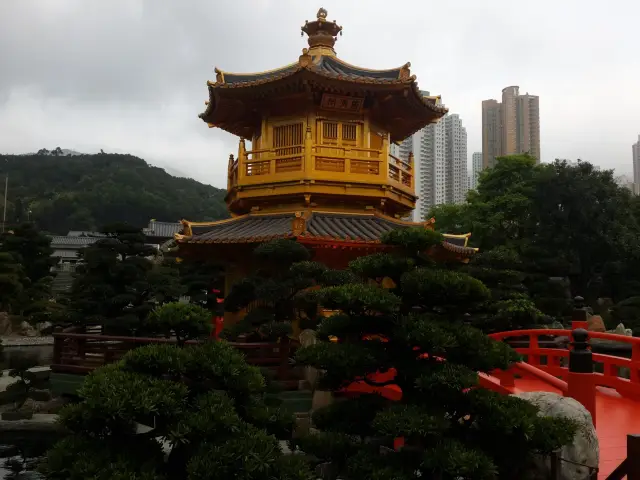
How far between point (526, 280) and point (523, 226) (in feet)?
20.3

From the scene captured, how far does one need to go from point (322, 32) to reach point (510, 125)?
40192 mm

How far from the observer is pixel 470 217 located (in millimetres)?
29734

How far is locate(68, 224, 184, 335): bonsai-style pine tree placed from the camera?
13.0 metres

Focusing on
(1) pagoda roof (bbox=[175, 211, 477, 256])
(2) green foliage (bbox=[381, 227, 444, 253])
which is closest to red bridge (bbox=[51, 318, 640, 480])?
(2) green foliage (bbox=[381, 227, 444, 253])

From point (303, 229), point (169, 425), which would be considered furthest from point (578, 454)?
point (303, 229)

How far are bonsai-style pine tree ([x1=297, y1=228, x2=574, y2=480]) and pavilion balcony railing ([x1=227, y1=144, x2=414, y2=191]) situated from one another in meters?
7.73

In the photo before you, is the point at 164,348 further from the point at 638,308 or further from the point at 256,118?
the point at 638,308

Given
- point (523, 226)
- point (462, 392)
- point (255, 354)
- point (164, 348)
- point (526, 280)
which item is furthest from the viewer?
point (523, 226)

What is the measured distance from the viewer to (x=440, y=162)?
49750 millimetres

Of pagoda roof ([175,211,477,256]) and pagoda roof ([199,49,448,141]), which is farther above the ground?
pagoda roof ([199,49,448,141])

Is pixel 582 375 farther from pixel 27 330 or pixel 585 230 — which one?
pixel 27 330

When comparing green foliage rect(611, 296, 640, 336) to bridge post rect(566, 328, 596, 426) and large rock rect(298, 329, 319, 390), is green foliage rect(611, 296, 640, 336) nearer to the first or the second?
large rock rect(298, 329, 319, 390)

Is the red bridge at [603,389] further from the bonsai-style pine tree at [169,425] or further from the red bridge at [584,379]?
the bonsai-style pine tree at [169,425]

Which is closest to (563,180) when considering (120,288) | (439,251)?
(439,251)
